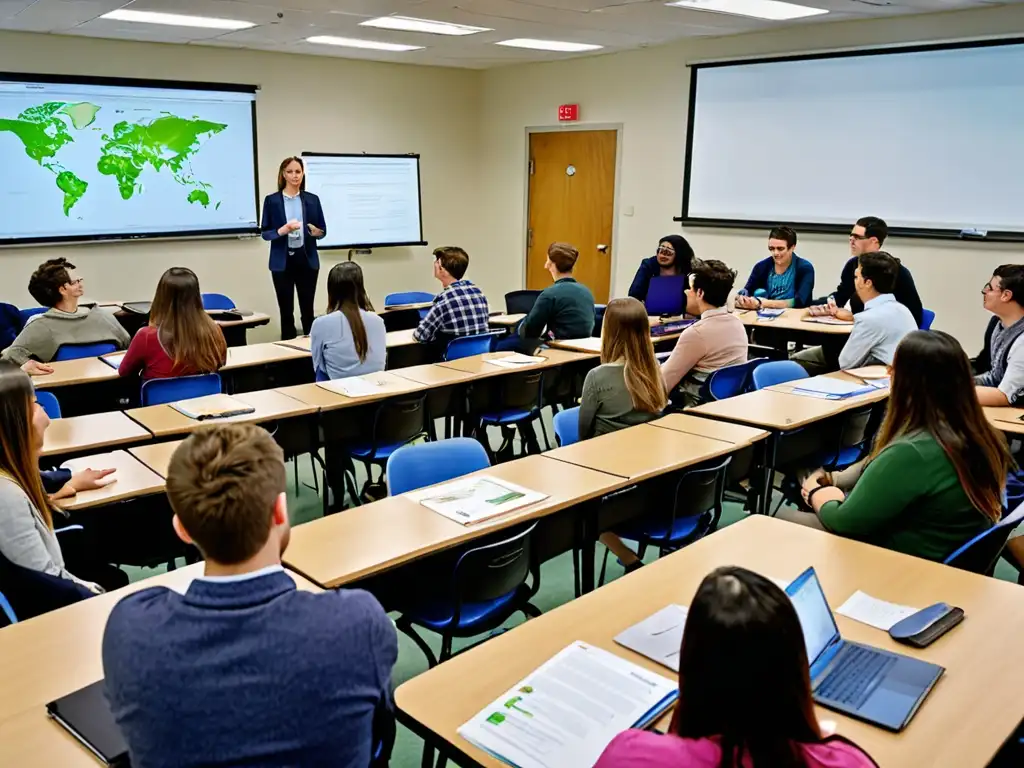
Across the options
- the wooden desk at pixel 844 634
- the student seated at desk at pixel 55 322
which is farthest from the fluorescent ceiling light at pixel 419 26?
the wooden desk at pixel 844 634

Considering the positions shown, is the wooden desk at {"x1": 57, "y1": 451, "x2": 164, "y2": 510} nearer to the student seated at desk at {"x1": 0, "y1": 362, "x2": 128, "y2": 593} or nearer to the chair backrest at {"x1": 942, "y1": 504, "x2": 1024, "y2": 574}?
the student seated at desk at {"x1": 0, "y1": 362, "x2": 128, "y2": 593}

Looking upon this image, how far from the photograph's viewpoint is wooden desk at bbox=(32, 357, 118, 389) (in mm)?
4238

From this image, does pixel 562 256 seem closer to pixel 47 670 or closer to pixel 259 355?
pixel 259 355

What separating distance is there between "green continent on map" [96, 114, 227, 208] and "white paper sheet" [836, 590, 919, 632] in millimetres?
7537

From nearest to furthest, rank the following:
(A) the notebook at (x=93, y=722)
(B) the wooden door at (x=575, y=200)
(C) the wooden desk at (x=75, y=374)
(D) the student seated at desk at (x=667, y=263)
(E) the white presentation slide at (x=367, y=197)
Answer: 1. (A) the notebook at (x=93, y=722)
2. (C) the wooden desk at (x=75, y=374)
3. (D) the student seated at desk at (x=667, y=263)
4. (E) the white presentation slide at (x=367, y=197)
5. (B) the wooden door at (x=575, y=200)

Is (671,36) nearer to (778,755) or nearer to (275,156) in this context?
(275,156)

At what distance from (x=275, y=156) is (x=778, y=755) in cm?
851

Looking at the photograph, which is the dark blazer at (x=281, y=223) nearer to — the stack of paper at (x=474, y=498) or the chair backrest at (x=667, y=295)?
the chair backrest at (x=667, y=295)

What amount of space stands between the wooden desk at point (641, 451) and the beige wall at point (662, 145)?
444 centimetres

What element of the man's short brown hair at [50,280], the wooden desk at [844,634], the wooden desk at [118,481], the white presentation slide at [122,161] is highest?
the white presentation slide at [122,161]

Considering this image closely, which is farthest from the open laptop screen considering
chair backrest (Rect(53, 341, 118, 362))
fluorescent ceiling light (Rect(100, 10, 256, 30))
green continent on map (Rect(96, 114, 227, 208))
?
green continent on map (Rect(96, 114, 227, 208))

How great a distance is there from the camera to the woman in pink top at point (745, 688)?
1.10 metres

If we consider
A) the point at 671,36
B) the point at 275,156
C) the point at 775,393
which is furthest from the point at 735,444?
the point at 275,156

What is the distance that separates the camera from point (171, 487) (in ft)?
4.44
